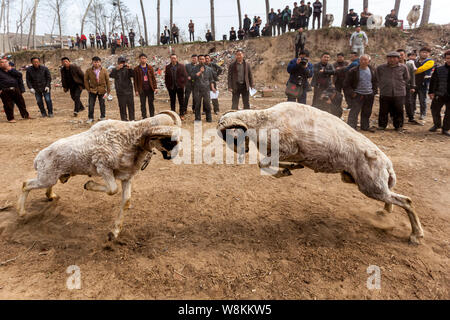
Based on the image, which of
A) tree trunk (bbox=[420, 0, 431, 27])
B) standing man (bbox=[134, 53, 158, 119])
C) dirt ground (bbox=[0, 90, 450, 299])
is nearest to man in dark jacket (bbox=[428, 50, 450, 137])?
dirt ground (bbox=[0, 90, 450, 299])

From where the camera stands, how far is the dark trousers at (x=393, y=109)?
8.51 metres

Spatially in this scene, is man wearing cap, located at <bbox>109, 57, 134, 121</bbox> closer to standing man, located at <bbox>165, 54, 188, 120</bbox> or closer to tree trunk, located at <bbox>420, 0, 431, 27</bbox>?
standing man, located at <bbox>165, 54, 188, 120</bbox>

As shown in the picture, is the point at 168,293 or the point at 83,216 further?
the point at 83,216

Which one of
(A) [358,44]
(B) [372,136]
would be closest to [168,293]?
(B) [372,136]

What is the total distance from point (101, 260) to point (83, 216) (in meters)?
1.35

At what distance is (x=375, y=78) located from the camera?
876 cm

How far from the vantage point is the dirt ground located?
307cm

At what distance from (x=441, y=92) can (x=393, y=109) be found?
1.41m

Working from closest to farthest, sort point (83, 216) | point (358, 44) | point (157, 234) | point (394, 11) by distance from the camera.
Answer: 1. point (157, 234)
2. point (83, 216)
3. point (358, 44)
4. point (394, 11)

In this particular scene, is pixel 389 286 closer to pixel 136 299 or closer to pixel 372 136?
pixel 136 299

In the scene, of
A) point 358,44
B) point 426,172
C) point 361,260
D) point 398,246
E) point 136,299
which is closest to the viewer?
point 136,299

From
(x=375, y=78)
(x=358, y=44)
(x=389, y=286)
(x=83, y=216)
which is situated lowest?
(x=389, y=286)

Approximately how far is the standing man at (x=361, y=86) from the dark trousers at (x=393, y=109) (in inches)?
19.5

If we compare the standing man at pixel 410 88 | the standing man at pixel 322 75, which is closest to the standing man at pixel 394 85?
the standing man at pixel 410 88
